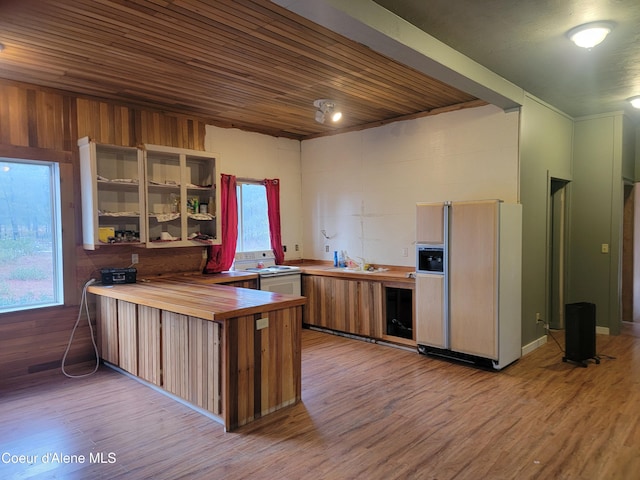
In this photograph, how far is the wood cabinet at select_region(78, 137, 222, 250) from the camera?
4.18 m

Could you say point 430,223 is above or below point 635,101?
below

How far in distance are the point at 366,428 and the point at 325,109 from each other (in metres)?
3.27

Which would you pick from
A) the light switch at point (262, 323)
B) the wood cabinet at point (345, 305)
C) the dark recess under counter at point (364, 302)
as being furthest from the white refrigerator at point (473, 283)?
the light switch at point (262, 323)

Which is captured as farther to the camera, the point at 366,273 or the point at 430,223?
the point at 366,273

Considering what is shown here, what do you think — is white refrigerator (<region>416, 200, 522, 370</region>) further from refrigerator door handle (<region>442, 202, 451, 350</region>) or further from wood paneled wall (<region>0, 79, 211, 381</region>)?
wood paneled wall (<region>0, 79, 211, 381</region>)

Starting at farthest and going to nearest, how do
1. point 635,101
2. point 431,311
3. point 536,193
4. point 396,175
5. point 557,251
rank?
point 557,251 < point 396,175 < point 536,193 < point 635,101 < point 431,311

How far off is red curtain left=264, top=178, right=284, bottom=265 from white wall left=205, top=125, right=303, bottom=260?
14 cm

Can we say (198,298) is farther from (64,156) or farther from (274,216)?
(274,216)

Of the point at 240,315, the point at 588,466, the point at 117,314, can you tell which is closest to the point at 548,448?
the point at 588,466

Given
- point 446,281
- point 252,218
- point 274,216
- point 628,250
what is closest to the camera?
point 446,281

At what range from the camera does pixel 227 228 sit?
547 centimetres

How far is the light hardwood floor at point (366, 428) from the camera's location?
8.17 ft

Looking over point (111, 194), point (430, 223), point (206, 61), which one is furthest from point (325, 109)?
point (111, 194)

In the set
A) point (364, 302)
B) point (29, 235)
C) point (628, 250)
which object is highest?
point (29, 235)
